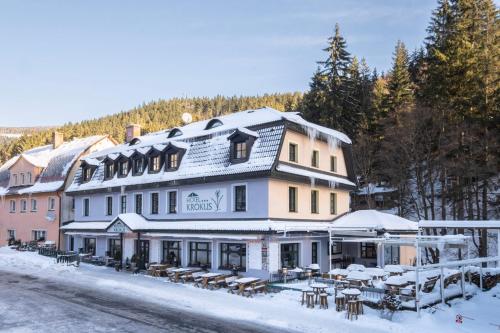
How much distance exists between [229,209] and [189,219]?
3383mm

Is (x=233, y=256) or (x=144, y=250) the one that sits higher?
(x=233, y=256)

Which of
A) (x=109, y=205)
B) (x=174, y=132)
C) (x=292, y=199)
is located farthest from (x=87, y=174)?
(x=292, y=199)

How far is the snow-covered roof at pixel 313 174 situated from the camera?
23547 millimetres

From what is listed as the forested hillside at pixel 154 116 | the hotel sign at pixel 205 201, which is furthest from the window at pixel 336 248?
the forested hillside at pixel 154 116

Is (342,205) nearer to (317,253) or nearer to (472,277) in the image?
(317,253)

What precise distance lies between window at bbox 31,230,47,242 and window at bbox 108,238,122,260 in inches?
447

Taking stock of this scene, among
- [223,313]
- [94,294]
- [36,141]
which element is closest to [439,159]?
[223,313]

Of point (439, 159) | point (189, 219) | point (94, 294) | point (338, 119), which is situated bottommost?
point (94, 294)

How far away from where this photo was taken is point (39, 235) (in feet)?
137

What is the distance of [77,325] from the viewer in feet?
46.0

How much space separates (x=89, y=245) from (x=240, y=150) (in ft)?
56.9

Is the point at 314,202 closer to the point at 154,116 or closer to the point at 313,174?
the point at 313,174

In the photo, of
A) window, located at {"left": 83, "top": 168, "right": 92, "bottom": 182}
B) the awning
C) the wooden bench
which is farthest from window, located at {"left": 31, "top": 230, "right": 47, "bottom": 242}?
the wooden bench

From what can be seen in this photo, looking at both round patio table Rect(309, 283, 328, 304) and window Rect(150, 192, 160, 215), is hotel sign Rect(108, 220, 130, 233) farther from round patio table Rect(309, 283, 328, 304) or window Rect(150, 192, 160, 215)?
round patio table Rect(309, 283, 328, 304)
